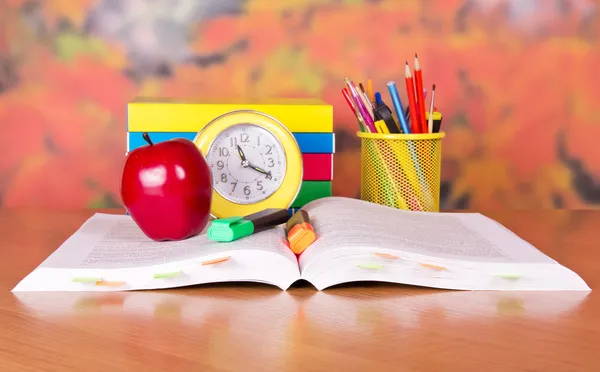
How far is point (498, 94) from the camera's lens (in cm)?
142

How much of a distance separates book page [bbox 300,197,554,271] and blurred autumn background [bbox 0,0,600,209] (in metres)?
0.33

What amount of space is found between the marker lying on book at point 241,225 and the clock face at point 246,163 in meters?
0.14

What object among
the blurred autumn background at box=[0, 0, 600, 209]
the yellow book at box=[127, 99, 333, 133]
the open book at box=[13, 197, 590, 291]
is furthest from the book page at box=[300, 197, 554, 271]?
the blurred autumn background at box=[0, 0, 600, 209]

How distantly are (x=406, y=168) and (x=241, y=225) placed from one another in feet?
1.16

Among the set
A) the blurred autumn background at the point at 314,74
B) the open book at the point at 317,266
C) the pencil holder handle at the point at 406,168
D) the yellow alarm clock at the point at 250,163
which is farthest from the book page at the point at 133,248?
the blurred autumn background at the point at 314,74

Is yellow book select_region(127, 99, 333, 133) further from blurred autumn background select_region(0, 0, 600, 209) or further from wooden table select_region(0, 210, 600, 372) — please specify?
wooden table select_region(0, 210, 600, 372)

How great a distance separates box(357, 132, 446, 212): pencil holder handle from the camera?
119 centimetres

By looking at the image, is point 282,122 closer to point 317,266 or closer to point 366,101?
point 366,101

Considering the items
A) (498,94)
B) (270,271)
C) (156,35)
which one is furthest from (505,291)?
(156,35)

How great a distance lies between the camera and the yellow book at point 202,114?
1154mm

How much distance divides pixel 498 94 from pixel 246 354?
0.92 m

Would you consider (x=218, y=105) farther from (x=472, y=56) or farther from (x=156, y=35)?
(x=472, y=56)

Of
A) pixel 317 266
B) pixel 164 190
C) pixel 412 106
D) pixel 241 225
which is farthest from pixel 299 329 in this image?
pixel 412 106

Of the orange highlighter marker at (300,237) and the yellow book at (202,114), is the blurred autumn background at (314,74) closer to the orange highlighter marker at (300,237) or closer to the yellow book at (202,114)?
the yellow book at (202,114)
